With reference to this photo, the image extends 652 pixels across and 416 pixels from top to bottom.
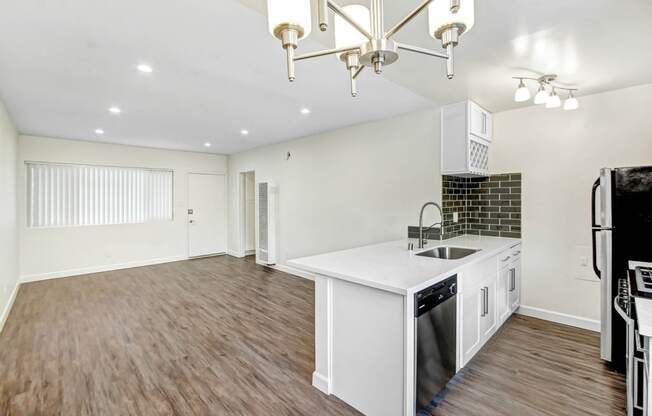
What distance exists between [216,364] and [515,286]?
3139mm

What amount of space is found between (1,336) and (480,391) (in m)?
4.46

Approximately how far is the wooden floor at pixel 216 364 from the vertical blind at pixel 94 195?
1739mm

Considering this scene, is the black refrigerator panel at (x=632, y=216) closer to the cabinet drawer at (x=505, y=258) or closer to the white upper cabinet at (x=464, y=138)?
the cabinet drawer at (x=505, y=258)

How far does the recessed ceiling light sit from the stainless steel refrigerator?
12.3 ft

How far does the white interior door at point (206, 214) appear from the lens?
23.3 feet

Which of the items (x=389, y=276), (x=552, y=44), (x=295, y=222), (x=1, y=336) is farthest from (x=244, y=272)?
(x=552, y=44)

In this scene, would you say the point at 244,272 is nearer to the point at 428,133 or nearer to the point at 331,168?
the point at 331,168

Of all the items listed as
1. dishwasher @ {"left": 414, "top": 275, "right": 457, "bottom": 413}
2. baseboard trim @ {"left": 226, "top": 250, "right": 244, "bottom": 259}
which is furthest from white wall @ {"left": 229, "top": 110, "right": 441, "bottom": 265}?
dishwasher @ {"left": 414, "top": 275, "right": 457, "bottom": 413}

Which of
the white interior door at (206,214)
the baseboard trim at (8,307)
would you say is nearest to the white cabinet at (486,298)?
the baseboard trim at (8,307)

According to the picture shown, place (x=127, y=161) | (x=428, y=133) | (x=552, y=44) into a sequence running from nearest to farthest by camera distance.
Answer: (x=552, y=44), (x=428, y=133), (x=127, y=161)

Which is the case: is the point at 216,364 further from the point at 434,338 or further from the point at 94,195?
the point at 94,195

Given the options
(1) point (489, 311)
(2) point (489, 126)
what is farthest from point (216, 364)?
(2) point (489, 126)

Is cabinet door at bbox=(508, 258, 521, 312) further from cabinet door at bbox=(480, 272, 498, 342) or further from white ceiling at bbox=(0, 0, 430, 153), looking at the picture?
white ceiling at bbox=(0, 0, 430, 153)

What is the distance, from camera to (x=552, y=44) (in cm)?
214
